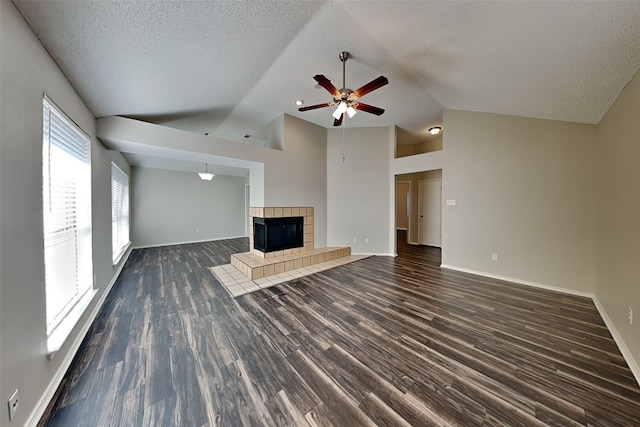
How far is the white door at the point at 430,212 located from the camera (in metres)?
6.20

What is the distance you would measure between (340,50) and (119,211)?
525 centimetres

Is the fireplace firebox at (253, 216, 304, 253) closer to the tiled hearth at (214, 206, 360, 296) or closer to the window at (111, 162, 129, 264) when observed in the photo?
the tiled hearth at (214, 206, 360, 296)

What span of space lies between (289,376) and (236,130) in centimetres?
496

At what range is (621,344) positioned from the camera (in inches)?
74.4

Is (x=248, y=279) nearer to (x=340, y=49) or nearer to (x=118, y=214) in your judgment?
(x=118, y=214)

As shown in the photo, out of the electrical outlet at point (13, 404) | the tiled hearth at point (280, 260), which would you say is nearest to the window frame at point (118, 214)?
the tiled hearth at point (280, 260)

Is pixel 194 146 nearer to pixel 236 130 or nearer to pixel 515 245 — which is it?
pixel 236 130

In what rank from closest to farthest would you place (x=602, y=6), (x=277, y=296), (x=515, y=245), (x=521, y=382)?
(x=602, y=6)
(x=521, y=382)
(x=277, y=296)
(x=515, y=245)

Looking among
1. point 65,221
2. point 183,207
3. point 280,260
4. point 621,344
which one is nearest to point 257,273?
point 280,260

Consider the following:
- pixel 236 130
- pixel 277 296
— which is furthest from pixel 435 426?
pixel 236 130

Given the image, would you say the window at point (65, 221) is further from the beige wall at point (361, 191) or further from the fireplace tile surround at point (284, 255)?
the beige wall at point (361, 191)

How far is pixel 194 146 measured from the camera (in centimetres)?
333

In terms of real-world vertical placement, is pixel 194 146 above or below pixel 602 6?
below

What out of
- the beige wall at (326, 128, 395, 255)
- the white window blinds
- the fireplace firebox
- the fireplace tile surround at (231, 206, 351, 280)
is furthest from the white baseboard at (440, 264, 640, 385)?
the white window blinds
